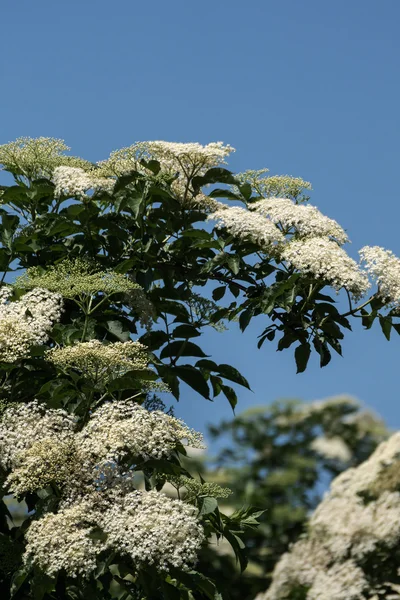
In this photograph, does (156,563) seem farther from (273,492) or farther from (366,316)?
(273,492)

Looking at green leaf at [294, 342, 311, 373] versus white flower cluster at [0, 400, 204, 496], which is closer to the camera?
white flower cluster at [0, 400, 204, 496]

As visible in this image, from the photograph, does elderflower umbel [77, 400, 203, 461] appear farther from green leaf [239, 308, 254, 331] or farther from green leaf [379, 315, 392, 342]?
green leaf [379, 315, 392, 342]

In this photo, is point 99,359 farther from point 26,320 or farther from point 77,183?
point 77,183

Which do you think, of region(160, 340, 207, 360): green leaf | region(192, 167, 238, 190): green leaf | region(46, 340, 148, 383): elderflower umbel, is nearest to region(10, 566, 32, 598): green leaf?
region(46, 340, 148, 383): elderflower umbel

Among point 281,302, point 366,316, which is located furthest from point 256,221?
point 366,316

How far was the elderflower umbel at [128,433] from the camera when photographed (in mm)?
3354

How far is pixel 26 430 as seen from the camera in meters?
3.56

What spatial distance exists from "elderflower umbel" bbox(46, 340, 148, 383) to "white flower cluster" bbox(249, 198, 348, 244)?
1003mm

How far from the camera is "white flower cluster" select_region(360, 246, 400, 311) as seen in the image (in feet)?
14.1

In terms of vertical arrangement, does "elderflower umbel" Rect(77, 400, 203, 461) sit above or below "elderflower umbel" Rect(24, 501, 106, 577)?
above

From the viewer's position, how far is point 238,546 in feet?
12.9

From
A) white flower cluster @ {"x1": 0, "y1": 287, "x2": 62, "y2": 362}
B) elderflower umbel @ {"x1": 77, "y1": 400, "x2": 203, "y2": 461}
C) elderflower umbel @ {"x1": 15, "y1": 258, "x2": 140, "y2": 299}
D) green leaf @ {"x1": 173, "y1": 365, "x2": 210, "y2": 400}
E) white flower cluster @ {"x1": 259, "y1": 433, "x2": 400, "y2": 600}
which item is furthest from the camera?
white flower cluster @ {"x1": 259, "y1": 433, "x2": 400, "y2": 600}

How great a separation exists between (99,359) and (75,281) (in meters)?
0.49

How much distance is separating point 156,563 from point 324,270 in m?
1.40
